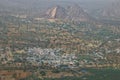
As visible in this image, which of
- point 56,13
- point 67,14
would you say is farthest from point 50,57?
point 67,14

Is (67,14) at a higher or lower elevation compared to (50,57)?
higher

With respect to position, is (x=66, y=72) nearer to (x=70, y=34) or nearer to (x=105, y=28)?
(x=70, y=34)

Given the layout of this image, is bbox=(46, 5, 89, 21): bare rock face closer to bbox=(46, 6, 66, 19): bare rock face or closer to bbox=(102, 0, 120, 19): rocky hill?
bbox=(46, 6, 66, 19): bare rock face

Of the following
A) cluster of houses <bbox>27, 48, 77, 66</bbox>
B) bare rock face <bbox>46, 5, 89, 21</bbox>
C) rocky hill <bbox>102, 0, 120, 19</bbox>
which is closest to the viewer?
cluster of houses <bbox>27, 48, 77, 66</bbox>

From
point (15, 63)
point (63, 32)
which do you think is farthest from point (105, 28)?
point (15, 63)

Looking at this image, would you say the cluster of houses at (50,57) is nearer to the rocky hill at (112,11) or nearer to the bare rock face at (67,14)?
the bare rock face at (67,14)

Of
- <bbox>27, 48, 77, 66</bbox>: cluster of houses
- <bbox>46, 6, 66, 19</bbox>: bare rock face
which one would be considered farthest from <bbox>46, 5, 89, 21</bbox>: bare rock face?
<bbox>27, 48, 77, 66</bbox>: cluster of houses

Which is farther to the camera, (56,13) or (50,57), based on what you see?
(56,13)

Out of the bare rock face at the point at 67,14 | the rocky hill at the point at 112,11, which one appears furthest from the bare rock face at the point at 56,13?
the rocky hill at the point at 112,11

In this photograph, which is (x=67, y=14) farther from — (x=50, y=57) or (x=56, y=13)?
(x=50, y=57)
